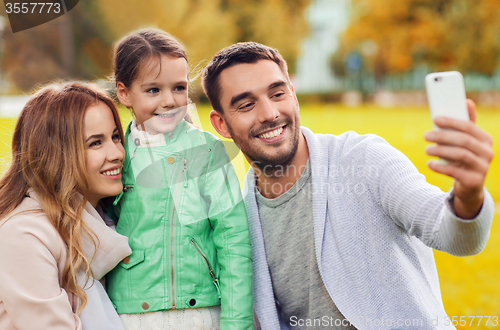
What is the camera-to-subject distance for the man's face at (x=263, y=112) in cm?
214

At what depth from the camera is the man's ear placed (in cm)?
233

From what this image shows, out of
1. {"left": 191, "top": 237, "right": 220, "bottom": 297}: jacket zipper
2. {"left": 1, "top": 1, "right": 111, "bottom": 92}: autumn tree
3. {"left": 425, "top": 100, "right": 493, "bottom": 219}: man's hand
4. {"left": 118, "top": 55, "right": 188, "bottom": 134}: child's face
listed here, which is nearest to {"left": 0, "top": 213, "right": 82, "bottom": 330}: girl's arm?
{"left": 191, "top": 237, "right": 220, "bottom": 297}: jacket zipper

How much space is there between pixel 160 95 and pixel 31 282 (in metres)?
1.01

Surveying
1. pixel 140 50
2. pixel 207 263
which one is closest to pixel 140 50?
pixel 140 50

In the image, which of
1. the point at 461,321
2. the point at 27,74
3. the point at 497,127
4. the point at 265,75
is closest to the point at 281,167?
the point at 265,75

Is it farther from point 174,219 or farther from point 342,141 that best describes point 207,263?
point 342,141

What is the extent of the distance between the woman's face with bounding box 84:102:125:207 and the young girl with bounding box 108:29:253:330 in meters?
0.08

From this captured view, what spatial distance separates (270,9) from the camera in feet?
139

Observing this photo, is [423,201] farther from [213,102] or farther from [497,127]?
[497,127]

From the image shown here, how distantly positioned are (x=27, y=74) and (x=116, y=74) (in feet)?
78.3

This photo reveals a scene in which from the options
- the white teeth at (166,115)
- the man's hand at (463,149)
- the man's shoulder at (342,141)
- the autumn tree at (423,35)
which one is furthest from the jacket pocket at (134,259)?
the autumn tree at (423,35)

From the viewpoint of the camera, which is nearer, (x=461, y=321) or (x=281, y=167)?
(x=281, y=167)

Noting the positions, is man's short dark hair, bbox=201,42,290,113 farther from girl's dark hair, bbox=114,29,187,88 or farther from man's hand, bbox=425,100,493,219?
man's hand, bbox=425,100,493,219

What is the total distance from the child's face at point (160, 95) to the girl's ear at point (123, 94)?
9cm
